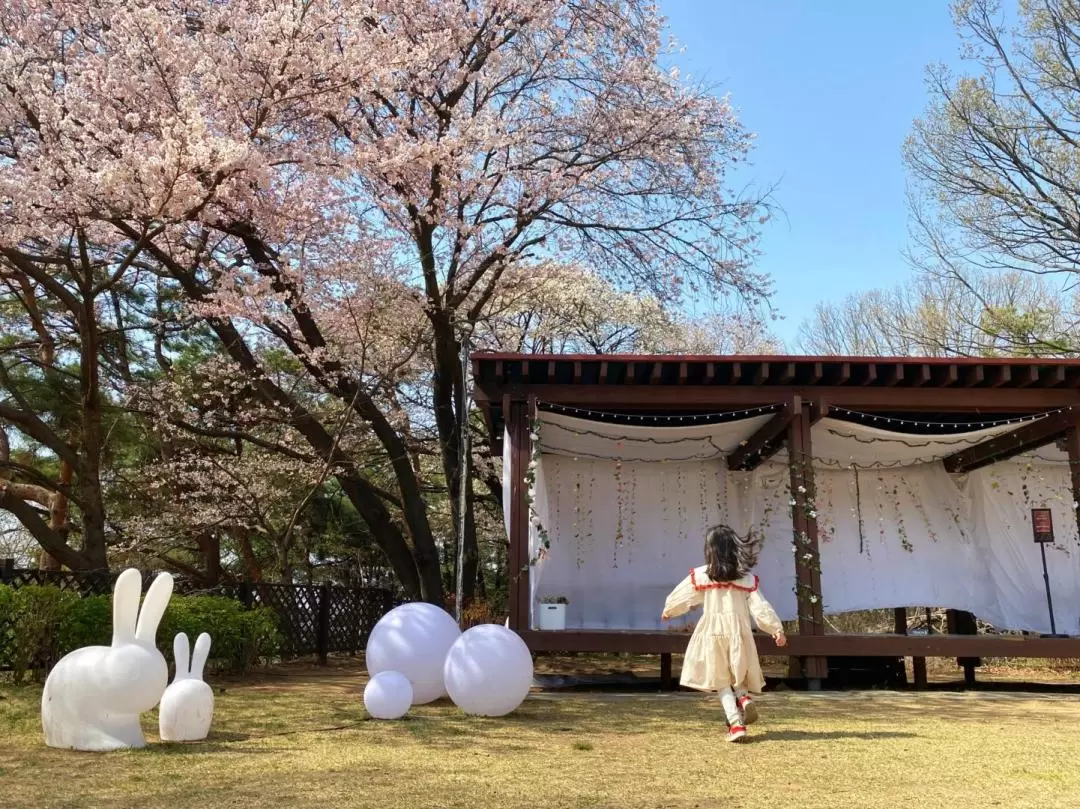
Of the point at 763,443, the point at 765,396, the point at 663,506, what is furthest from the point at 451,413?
the point at 765,396

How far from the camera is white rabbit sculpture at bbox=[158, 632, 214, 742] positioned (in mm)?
4242

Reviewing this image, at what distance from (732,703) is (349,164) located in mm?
6445

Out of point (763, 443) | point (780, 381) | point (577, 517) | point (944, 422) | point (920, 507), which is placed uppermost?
point (780, 381)

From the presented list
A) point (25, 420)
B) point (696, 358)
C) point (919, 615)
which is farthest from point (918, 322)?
point (25, 420)

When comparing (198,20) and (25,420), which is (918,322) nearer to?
(198,20)

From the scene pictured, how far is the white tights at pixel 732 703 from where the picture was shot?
179 inches

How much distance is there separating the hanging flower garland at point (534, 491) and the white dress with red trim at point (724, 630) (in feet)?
7.76

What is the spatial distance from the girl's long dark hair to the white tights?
615 millimetres

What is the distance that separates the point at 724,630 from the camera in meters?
4.81

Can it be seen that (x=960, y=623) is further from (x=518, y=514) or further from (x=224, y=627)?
(x=224, y=627)

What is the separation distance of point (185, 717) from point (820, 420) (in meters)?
5.94

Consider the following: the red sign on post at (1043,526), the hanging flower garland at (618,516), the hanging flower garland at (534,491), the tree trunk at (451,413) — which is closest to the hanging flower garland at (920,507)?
the red sign on post at (1043,526)

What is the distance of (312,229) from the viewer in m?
9.38

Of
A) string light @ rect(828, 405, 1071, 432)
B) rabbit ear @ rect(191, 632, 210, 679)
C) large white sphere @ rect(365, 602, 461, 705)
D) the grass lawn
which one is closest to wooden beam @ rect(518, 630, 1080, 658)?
the grass lawn
